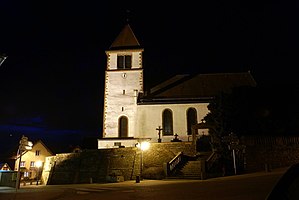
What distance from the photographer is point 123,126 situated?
3506 centimetres

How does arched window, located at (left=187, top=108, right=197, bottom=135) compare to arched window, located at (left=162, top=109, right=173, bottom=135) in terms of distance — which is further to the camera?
arched window, located at (left=187, top=108, right=197, bottom=135)

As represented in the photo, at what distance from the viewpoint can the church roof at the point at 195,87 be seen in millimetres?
34750

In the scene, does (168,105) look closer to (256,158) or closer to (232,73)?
(232,73)

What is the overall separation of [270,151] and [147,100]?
683 inches

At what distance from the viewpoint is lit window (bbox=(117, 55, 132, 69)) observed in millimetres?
38625

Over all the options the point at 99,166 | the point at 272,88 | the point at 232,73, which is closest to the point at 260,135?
the point at 272,88

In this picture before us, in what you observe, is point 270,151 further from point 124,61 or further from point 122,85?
point 124,61

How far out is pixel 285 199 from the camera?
223cm

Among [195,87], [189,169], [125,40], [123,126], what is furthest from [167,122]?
[125,40]

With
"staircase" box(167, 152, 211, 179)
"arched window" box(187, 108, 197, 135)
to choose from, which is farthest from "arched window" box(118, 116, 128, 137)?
"staircase" box(167, 152, 211, 179)

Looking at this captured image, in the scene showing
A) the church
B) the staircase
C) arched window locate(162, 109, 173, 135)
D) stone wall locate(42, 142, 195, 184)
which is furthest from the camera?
arched window locate(162, 109, 173, 135)

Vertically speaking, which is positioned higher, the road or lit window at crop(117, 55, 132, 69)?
lit window at crop(117, 55, 132, 69)

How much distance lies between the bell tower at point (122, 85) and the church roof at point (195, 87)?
238 centimetres

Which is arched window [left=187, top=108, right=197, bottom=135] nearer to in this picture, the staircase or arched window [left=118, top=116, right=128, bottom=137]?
arched window [left=118, top=116, right=128, bottom=137]
